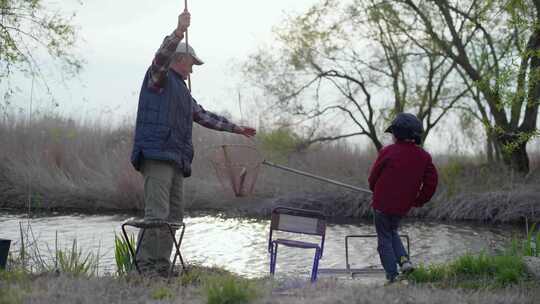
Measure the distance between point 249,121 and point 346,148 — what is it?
261cm

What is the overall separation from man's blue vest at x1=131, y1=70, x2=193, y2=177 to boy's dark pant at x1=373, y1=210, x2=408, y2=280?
1722 mm

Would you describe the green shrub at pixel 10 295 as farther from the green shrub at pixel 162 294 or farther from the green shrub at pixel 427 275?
the green shrub at pixel 427 275

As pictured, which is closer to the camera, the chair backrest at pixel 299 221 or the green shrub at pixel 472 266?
the green shrub at pixel 472 266

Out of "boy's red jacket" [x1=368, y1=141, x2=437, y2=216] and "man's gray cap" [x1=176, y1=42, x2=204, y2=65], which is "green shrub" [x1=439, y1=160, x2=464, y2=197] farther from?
"man's gray cap" [x1=176, y1=42, x2=204, y2=65]

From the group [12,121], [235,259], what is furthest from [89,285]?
[12,121]

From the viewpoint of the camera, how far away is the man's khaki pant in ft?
19.7

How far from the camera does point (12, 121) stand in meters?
20.0

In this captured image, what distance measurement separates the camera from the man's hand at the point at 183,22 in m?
5.82

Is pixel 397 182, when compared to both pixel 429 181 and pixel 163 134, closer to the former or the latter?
pixel 429 181

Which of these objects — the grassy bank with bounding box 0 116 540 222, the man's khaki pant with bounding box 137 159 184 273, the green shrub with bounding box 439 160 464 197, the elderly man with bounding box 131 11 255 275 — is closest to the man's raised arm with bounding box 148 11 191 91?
the elderly man with bounding box 131 11 255 275

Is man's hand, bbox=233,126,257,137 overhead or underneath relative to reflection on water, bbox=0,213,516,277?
overhead

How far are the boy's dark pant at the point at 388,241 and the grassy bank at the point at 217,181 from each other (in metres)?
9.61

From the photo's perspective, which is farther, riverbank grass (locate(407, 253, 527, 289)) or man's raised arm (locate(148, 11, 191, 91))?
man's raised arm (locate(148, 11, 191, 91))

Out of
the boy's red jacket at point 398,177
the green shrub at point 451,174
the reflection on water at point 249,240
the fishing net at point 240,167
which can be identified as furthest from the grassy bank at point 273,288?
the green shrub at point 451,174
